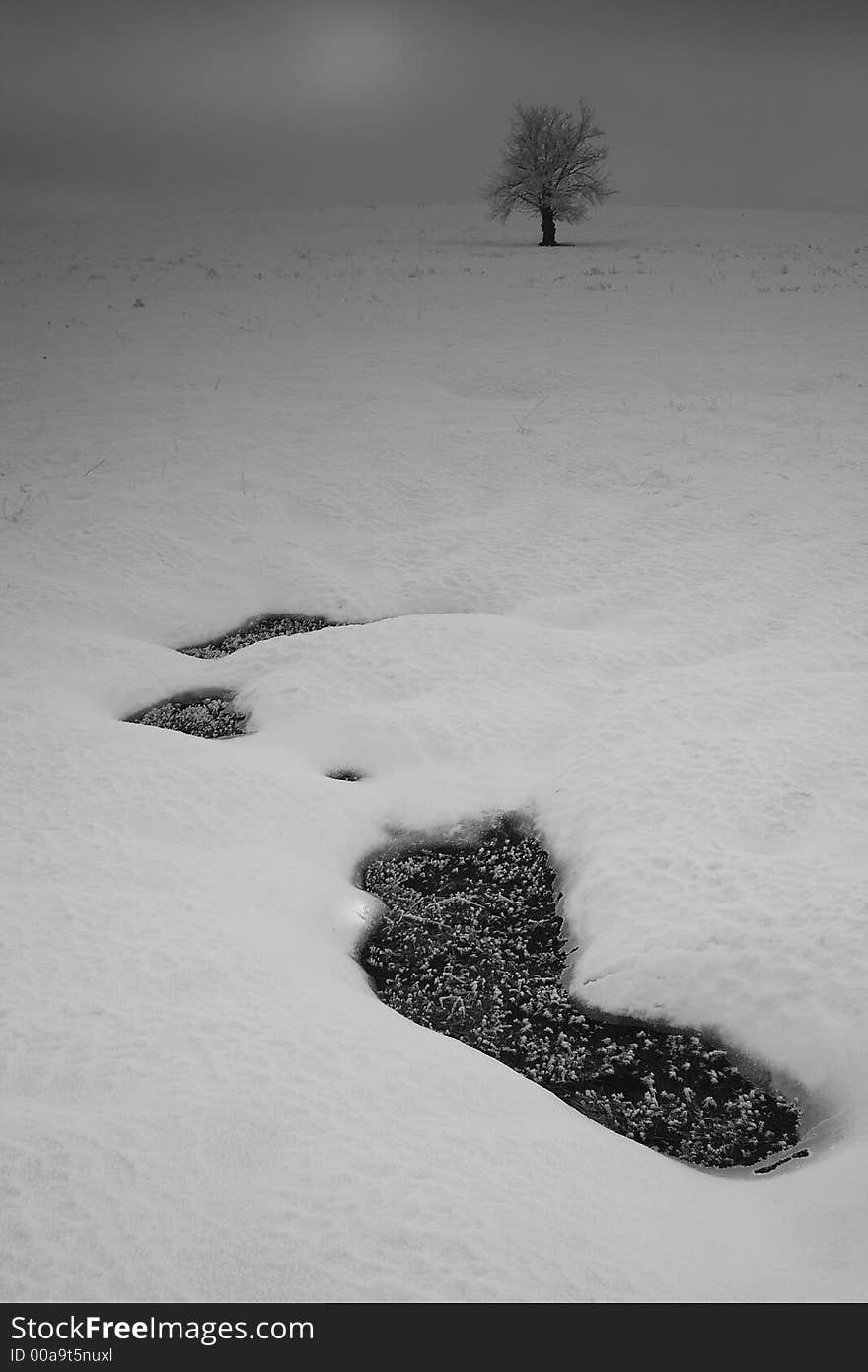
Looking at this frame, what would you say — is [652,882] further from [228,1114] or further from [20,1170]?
[20,1170]

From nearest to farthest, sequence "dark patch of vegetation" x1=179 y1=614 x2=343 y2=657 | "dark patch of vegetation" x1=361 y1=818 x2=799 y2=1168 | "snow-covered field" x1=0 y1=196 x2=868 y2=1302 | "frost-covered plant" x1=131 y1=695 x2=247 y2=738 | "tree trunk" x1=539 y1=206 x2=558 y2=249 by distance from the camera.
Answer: "snow-covered field" x1=0 y1=196 x2=868 y2=1302 → "dark patch of vegetation" x1=361 y1=818 x2=799 y2=1168 → "frost-covered plant" x1=131 y1=695 x2=247 y2=738 → "dark patch of vegetation" x1=179 y1=614 x2=343 y2=657 → "tree trunk" x1=539 y1=206 x2=558 y2=249

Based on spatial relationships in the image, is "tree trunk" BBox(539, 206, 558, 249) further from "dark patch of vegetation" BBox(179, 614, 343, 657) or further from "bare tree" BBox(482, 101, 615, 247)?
"dark patch of vegetation" BBox(179, 614, 343, 657)

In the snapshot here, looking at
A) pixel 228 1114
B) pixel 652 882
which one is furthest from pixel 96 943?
pixel 652 882

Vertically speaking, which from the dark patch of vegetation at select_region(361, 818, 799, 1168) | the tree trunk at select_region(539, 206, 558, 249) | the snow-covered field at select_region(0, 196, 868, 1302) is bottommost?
the dark patch of vegetation at select_region(361, 818, 799, 1168)

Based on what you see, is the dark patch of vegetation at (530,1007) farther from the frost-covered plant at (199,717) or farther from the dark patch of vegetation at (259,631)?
the dark patch of vegetation at (259,631)

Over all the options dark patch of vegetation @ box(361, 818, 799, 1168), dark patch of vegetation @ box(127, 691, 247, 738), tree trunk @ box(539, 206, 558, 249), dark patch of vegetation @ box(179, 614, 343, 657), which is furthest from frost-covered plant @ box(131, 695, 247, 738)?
tree trunk @ box(539, 206, 558, 249)

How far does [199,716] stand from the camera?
5504 millimetres

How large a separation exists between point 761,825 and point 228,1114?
2.80 metres

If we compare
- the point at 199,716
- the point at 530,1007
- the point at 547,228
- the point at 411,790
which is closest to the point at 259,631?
the point at 199,716

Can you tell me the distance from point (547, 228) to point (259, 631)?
2611cm

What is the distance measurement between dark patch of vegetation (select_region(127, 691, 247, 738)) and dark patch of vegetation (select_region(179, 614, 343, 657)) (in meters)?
0.68

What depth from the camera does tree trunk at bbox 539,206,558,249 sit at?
2716cm

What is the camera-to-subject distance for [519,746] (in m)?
4.96
